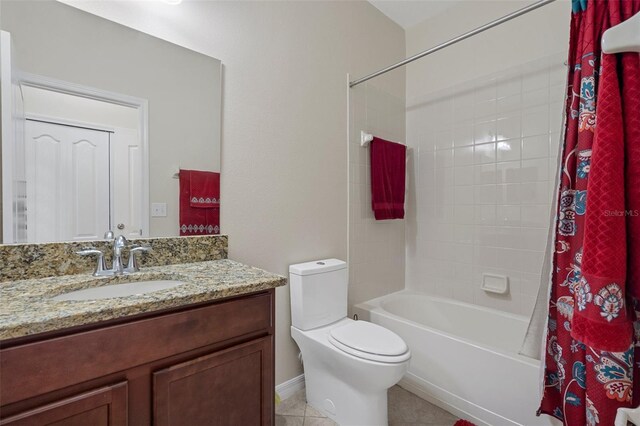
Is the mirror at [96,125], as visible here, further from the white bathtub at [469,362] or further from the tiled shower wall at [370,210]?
the white bathtub at [469,362]

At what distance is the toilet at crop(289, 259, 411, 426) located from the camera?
1.37 m

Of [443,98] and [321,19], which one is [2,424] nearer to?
[321,19]

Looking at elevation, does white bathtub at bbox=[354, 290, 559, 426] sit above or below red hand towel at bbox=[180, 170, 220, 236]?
below

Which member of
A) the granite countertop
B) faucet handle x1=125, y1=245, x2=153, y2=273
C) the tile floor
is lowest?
the tile floor

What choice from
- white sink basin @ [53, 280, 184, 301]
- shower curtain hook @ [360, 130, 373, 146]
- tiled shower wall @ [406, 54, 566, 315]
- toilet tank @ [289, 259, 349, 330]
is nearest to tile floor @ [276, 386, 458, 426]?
toilet tank @ [289, 259, 349, 330]

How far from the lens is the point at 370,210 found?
7.59 ft

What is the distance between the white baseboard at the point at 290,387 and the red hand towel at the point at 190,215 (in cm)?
101

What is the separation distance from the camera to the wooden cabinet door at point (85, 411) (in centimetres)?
69

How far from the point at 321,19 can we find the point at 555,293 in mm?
1979

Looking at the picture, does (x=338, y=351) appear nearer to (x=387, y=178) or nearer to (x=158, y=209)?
(x=158, y=209)

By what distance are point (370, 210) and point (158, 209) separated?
1455 millimetres

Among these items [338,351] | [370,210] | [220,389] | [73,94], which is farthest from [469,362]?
[73,94]

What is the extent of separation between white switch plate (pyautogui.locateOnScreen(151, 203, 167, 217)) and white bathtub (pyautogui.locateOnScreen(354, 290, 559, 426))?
1.39 meters

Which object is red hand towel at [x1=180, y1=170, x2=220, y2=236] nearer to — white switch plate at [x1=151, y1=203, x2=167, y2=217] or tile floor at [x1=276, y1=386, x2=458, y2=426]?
white switch plate at [x1=151, y1=203, x2=167, y2=217]
